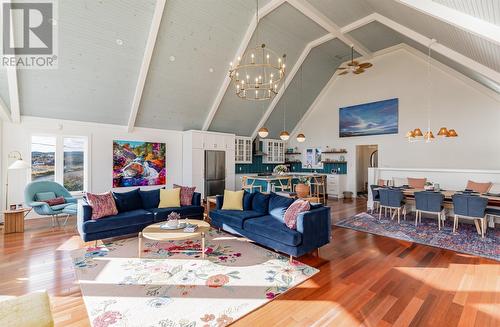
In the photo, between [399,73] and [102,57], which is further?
[399,73]

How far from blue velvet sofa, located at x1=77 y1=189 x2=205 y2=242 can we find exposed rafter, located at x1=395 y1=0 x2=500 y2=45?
5.27 metres

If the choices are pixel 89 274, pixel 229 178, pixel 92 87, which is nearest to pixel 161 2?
pixel 92 87

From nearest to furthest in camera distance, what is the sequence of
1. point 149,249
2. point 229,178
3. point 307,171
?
point 149,249 → point 229,178 → point 307,171

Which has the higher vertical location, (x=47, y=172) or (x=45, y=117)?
(x=45, y=117)

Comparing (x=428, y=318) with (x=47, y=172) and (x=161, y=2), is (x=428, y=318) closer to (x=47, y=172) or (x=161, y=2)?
(x=161, y=2)

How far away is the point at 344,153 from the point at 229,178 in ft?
15.9

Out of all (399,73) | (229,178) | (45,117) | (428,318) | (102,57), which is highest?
(399,73)

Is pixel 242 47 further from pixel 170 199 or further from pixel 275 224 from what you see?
pixel 275 224

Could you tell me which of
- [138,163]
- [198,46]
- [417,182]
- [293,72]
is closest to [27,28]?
[198,46]

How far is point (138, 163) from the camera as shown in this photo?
24.7ft

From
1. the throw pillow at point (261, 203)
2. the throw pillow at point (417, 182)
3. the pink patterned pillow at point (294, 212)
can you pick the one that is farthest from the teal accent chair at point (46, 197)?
the throw pillow at point (417, 182)

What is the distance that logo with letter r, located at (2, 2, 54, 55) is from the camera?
404 centimetres

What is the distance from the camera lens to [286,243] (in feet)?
11.7

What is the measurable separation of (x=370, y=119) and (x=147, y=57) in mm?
7743
